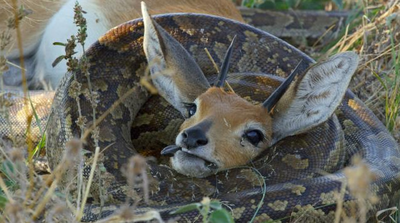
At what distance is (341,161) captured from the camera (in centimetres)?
450

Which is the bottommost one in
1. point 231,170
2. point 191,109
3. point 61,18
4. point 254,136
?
point 231,170

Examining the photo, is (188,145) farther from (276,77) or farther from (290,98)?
(276,77)

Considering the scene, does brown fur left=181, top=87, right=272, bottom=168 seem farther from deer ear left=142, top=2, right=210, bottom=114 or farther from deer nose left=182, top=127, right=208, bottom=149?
deer ear left=142, top=2, right=210, bottom=114

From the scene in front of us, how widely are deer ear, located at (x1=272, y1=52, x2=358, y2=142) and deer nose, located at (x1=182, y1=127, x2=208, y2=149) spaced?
0.65 meters

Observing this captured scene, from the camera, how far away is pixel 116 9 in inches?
241

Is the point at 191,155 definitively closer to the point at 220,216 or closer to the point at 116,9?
the point at 220,216

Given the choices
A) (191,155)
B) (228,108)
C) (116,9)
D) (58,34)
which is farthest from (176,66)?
(58,34)

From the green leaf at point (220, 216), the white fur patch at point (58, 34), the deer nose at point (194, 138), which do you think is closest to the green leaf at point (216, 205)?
the green leaf at point (220, 216)

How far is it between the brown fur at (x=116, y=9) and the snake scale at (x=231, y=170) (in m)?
0.88

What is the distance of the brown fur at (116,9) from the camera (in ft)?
19.7

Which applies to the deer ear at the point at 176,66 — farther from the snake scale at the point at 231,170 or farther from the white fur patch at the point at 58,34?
the white fur patch at the point at 58,34

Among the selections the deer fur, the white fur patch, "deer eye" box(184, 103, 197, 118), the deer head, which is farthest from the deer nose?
the white fur patch

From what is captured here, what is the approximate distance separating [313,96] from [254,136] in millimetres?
417

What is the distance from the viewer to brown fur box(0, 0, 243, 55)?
6.00m
